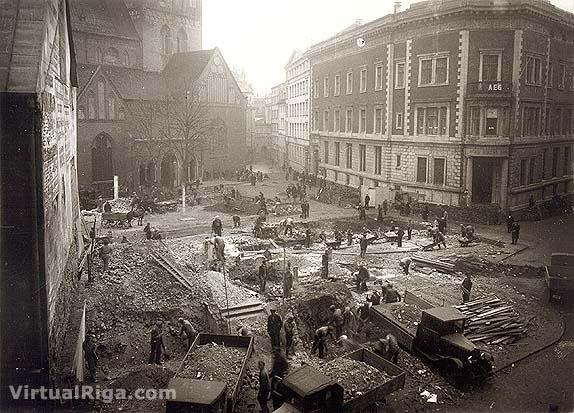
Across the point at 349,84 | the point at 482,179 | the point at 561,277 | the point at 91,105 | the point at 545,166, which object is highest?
the point at 349,84

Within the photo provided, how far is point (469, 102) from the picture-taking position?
1368 inches

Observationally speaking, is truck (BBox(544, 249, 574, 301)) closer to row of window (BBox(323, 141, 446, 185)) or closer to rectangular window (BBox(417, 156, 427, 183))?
row of window (BBox(323, 141, 446, 185))

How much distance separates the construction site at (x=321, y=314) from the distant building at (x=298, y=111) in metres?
33.2

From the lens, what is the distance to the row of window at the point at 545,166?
120ft

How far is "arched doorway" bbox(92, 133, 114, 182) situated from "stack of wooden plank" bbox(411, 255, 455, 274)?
99.2 ft

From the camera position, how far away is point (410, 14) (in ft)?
123

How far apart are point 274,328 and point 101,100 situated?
34180 millimetres

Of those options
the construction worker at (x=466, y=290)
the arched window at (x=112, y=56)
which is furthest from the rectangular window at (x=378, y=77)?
the arched window at (x=112, y=56)

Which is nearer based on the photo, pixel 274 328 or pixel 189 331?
pixel 189 331

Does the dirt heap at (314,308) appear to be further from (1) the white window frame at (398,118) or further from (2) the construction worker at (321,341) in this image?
(1) the white window frame at (398,118)

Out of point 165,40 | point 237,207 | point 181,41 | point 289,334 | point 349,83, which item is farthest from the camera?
point 181,41

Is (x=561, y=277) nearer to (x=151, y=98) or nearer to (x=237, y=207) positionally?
(x=237, y=207)

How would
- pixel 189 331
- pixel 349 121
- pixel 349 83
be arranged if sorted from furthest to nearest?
pixel 349 121 < pixel 349 83 < pixel 189 331

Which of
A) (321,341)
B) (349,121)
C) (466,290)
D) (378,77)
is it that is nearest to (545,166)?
(378,77)
